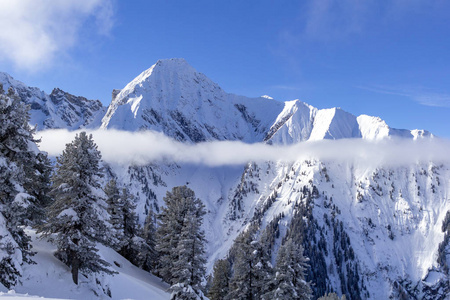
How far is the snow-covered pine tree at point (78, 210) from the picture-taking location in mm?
19375

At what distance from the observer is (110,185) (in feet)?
134

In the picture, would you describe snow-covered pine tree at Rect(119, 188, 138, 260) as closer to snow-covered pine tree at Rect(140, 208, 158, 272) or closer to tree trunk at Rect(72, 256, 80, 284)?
snow-covered pine tree at Rect(140, 208, 158, 272)

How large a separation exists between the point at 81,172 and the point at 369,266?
678ft

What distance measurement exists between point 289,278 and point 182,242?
35.1 ft

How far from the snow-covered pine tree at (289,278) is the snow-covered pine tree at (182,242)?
7107 mm

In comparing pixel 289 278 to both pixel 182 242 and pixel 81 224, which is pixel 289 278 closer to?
pixel 182 242

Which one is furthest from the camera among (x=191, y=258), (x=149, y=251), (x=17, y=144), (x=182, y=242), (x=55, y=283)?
(x=149, y=251)

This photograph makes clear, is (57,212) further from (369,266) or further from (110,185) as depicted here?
(369,266)

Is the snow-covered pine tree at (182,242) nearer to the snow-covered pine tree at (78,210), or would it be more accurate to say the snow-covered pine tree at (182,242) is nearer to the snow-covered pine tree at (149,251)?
the snow-covered pine tree at (78,210)

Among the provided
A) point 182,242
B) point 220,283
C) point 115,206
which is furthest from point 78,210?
point 220,283

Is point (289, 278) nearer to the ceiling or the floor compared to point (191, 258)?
nearer to the floor

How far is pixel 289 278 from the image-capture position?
29656 mm

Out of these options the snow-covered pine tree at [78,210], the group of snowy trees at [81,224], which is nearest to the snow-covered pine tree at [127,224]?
the group of snowy trees at [81,224]

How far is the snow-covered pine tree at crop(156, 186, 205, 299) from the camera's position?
2628 centimetres
